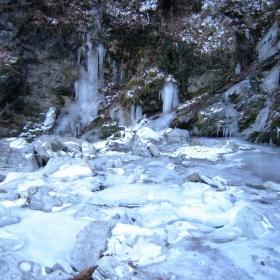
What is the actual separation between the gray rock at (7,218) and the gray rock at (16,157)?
2.80 m

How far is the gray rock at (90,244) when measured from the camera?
93.3 inches

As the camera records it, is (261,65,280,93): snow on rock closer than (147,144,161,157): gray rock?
No

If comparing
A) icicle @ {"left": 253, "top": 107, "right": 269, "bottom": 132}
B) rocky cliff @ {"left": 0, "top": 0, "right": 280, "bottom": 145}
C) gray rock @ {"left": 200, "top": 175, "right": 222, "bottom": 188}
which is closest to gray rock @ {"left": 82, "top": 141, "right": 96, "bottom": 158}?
rocky cliff @ {"left": 0, "top": 0, "right": 280, "bottom": 145}

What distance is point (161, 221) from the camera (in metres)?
3.21

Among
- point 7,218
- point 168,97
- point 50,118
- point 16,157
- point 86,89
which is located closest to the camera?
point 7,218

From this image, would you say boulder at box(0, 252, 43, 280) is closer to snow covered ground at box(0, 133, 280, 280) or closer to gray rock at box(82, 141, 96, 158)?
snow covered ground at box(0, 133, 280, 280)

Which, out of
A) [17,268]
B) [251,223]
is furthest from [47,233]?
[251,223]

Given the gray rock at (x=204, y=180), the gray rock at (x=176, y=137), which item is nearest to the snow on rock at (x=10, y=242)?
the gray rock at (x=204, y=180)

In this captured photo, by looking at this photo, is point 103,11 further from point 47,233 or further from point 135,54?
point 47,233

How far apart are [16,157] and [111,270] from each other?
4.97 metres

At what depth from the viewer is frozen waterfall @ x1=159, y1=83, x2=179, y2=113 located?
37.4 ft

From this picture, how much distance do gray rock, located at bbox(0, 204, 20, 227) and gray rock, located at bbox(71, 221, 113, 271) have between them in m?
0.90

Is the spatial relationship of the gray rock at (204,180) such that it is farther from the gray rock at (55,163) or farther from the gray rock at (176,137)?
the gray rock at (176,137)

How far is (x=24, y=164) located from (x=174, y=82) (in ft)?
23.5
